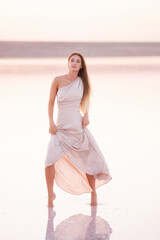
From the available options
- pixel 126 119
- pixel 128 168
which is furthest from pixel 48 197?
pixel 126 119

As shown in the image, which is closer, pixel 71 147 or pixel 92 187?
pixel 71 147

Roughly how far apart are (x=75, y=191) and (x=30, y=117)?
4.78m

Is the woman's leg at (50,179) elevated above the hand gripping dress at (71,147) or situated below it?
below

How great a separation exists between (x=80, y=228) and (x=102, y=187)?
3.83 feet

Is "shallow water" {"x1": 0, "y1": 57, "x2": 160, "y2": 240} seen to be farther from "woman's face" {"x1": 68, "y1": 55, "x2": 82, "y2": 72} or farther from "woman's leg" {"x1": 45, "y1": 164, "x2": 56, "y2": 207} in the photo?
"woman's face" {"x1": 68, "y1": 55, "x2": 82, "y2": 72}

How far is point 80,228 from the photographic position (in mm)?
4133

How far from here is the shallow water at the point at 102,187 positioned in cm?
413

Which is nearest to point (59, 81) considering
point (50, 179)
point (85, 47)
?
point (50, 179)

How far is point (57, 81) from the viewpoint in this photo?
183 inches

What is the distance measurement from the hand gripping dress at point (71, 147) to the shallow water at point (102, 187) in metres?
0.25

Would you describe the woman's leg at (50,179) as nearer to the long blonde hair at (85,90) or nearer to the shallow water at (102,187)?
the shallow water at (102,187)

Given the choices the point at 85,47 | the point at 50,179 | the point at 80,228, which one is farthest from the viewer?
the point at 85,47

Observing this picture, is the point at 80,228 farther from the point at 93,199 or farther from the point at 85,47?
the point at 85,47

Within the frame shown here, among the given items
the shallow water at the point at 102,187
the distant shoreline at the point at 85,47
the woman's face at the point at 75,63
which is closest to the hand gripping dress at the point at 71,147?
the woman's face at the point at 75,63
